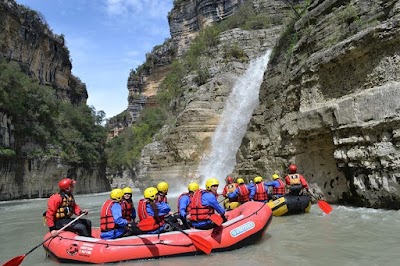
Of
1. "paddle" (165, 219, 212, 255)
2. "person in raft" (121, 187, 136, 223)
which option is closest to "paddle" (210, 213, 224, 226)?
"paddle" (165, 219, 212, 255)

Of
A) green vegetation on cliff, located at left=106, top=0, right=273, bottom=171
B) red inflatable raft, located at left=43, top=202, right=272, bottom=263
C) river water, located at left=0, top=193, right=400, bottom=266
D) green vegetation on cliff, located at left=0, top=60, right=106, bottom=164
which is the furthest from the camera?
green vegetation on cliff, located at left=0, top=60, right=106, bottom=164

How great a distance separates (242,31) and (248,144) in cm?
1865

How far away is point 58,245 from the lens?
6.84 meters

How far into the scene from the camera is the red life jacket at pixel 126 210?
7223mm

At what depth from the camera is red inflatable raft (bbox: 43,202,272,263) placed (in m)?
6.62

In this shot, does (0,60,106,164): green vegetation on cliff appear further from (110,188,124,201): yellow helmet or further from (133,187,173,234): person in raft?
(133,187,173,234): person in raft

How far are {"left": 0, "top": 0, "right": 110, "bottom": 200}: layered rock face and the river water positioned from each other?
28146 millimetres

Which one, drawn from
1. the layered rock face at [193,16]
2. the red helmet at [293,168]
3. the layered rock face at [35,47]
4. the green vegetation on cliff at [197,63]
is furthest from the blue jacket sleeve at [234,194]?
the layered rock face at [35,47]

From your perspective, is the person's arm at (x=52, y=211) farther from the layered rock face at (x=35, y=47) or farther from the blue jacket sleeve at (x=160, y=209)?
the layered rock face at (x=35, y=47)

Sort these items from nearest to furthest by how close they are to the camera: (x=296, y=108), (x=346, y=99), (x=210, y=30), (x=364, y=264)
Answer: (x=364, y=264) < (x=346, y=99) < (x=296, y=108) < (x=210, y=30)

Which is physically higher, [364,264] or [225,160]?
[225,160]

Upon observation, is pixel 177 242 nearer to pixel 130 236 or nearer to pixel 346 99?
pixel 130 236

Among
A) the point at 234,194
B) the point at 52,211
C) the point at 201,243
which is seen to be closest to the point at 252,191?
the point at 234,194

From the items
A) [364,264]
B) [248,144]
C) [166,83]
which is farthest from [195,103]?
[364,264]
